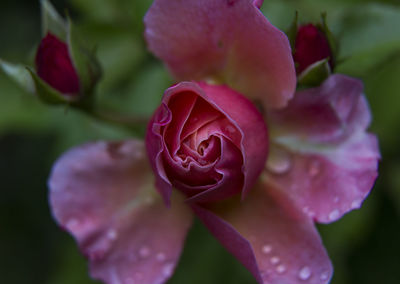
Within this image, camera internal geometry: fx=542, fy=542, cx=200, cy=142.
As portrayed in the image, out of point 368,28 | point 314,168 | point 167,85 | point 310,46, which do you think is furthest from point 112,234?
point 368,28

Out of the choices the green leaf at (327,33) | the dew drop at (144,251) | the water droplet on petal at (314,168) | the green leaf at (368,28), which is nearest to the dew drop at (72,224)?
the dew drop at (144,251)

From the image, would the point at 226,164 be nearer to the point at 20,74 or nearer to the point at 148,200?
the point at 148,200

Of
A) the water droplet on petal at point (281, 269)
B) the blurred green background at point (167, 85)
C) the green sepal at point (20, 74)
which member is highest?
the green sepal at point (20, 74)

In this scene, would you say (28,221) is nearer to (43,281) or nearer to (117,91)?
(43,281)

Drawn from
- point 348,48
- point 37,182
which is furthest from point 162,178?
point 37,182

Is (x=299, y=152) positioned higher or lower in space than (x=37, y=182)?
higher

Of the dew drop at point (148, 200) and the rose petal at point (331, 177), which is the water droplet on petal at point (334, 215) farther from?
the dew drop at point (148, 200)
